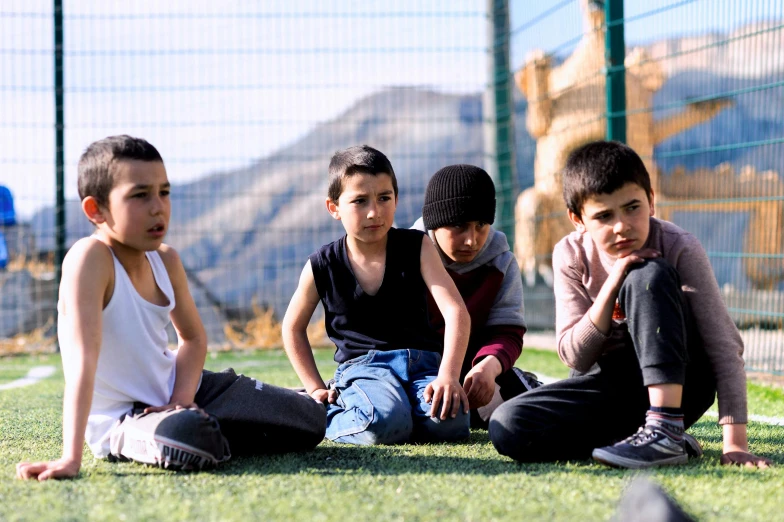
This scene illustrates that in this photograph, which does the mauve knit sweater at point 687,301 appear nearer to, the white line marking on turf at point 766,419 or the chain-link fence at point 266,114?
the white line marking on turf at point 766,419

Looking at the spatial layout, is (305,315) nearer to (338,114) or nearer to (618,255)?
(618,255)

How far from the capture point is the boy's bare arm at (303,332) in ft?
9.69

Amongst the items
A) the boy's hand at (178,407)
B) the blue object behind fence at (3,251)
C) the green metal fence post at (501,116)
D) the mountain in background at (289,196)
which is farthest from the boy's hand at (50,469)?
the blue object behind fence at (3,251)

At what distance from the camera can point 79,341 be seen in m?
2.11

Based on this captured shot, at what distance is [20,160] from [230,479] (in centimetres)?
489

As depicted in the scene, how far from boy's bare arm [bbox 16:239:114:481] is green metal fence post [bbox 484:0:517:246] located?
468 centimetres

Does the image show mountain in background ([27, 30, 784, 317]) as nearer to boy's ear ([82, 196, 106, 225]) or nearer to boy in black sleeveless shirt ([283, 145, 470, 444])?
boy in black sleeveless shirt ([283, 145, 470, 444])

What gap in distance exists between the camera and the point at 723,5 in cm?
416

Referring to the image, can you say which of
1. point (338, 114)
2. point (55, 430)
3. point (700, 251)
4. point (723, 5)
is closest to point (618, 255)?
point (700, 251)

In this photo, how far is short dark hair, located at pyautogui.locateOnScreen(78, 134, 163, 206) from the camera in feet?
7.31

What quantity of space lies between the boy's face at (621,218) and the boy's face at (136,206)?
41.2 inches

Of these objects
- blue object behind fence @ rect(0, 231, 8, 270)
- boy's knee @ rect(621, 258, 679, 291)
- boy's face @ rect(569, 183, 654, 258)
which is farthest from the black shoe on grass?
blue object behind fence @ rect(0, 231, 8, 270)

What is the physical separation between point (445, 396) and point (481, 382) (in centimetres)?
33

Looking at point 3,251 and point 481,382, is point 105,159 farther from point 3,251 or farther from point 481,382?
point 3,251
